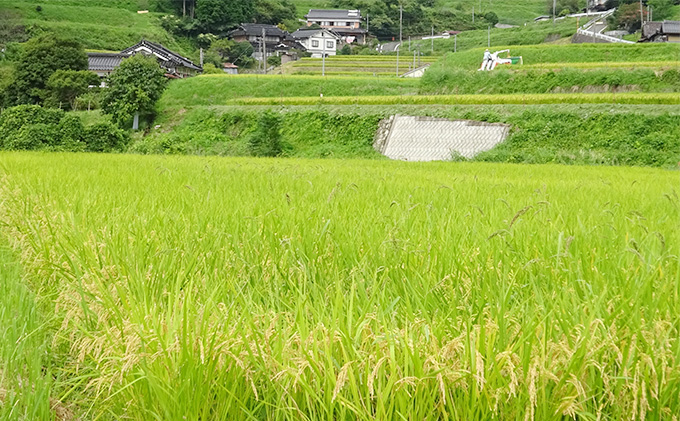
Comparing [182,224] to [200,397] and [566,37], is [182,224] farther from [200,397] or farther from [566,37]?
[566,37]

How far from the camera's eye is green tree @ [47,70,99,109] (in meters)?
27.6

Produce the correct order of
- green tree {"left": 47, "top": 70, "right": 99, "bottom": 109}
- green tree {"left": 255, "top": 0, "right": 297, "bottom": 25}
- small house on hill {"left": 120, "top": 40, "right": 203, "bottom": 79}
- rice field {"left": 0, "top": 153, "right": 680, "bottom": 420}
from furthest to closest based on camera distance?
green tree {"left": 255, "top": 0, "right": 297, "bottom": 25} < small house on hill {"left": 120, "top": 40, "right": 203, "bottom": 79} < green tree {"left": 47, "top": 70, "right": 99, "bottom": 109} < rice field {"left": 0, "top": 153, "right": 680, "bottom": 420}

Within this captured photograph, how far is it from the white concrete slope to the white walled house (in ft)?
134

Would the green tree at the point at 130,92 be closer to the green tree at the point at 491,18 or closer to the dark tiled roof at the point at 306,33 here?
the dark tiled roof at the point at 306,33

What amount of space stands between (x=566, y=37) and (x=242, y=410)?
49.8 m

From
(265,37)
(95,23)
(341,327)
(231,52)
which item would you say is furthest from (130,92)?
(95,23)

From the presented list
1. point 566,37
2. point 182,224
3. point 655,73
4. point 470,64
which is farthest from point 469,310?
point 566,37

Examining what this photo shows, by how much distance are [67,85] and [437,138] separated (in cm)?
2100

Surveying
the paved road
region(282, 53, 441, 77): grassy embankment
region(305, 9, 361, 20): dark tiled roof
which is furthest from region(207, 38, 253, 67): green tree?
the paved road

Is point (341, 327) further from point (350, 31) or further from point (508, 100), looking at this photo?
point (350, 31)

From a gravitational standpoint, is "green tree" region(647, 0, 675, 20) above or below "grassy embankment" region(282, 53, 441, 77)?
above

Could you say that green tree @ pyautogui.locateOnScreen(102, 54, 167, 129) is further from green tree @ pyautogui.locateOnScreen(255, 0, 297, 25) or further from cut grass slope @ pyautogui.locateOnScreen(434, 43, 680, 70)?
green tree @ pyautogui.locateOnScreen(255, 0, 297, 25)

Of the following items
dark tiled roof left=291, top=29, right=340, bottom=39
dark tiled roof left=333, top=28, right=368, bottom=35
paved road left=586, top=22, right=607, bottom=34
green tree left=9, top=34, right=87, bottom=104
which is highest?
dark tiled roof left=333, top=28, right=368, bottom=35

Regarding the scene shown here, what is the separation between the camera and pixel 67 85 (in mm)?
27625
